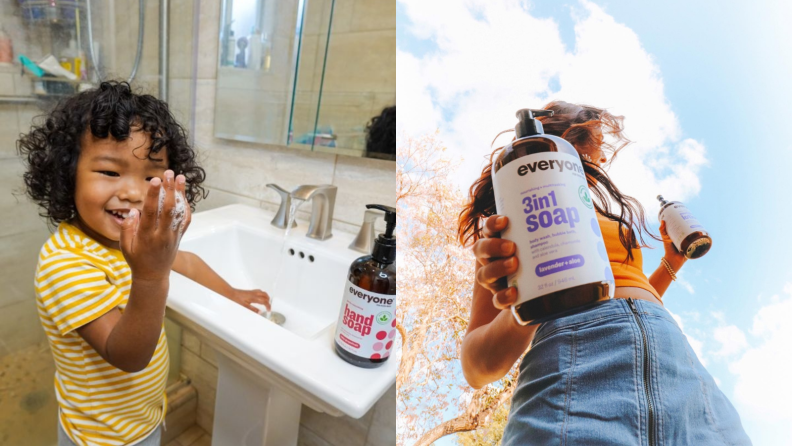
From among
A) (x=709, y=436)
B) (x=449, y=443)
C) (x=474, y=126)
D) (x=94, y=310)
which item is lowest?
(x=94, y=310)

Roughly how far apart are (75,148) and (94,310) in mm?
254

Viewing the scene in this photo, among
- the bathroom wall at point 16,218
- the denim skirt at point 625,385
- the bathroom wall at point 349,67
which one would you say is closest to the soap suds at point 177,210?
the denim skirt at point 625,385

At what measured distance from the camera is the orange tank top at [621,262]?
0.25 metres

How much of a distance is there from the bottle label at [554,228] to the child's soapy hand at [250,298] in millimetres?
692

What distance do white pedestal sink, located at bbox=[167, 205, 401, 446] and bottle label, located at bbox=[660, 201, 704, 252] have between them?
1.09 feet

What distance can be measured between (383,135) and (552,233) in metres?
0.67

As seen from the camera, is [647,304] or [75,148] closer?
[647,304]

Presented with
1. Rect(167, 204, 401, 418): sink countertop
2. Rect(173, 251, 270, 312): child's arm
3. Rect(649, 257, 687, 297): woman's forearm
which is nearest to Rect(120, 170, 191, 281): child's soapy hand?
Rect(167, 204, 401, 418): sink countertop

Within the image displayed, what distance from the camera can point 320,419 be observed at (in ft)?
3.41

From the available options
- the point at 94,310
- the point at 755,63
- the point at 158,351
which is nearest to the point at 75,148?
the point at 94,310

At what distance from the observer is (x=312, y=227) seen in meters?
0.90

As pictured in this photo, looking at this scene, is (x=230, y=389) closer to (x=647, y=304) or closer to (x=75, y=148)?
(x=75, y=148)

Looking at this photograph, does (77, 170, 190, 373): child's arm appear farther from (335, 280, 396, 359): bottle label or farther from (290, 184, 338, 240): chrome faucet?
(290, 184, 338, 240): chrome faucet

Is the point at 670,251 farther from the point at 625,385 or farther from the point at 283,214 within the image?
the point at 283,214
